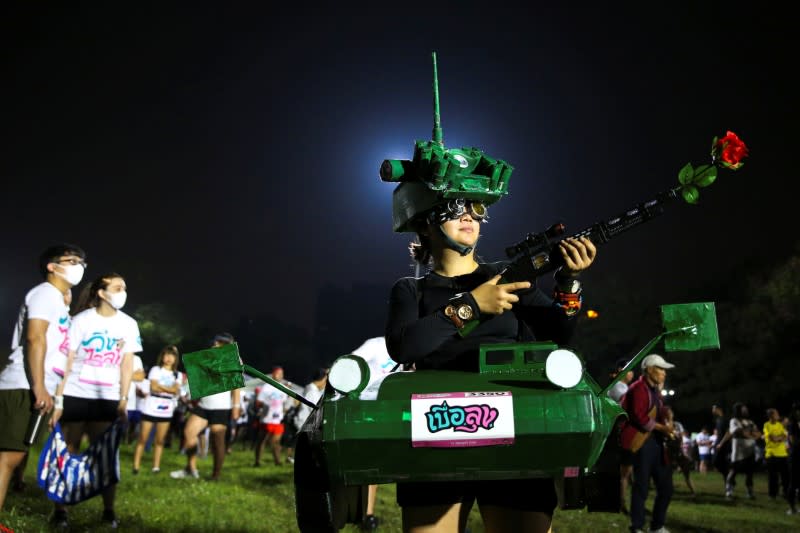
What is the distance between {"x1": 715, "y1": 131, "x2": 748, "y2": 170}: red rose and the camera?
262cm

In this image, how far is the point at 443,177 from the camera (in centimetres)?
298

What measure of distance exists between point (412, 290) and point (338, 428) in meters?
→ 0.85

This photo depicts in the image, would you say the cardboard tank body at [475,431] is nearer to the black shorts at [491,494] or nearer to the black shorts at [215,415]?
the black shorts at [491,494]

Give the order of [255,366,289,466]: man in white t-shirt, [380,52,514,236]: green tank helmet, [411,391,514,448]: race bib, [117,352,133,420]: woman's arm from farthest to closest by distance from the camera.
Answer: [255,366,289,466]: man in white t-shirt < [117,352,133,420]: woman's arm < [380,52,514,236]: green tank helmet < [411,391,514,448]: race bib

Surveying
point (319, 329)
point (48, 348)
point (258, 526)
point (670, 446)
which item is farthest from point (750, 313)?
point (319, 329)

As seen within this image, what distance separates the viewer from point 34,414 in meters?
5.72

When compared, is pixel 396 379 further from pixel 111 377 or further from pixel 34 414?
pixel 111 377

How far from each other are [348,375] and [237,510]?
6.89m

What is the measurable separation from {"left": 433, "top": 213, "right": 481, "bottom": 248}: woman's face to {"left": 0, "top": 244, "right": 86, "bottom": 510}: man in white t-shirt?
404 centimetres

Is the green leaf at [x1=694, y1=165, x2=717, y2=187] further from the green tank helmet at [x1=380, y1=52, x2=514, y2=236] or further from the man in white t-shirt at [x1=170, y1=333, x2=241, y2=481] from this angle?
the man in white t-shirt at [x1=170, y1=333, x2=241, y2=481]

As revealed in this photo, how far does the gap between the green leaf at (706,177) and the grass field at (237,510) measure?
13.2ft

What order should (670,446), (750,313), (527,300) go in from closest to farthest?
(527,300), (670,446), (750,313)

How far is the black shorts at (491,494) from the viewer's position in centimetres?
281

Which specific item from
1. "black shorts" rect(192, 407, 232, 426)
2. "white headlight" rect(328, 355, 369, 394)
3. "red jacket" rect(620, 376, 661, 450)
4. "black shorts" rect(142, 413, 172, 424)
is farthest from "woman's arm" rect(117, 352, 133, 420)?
"black shorts" rect(142, 413, 172, 424)
